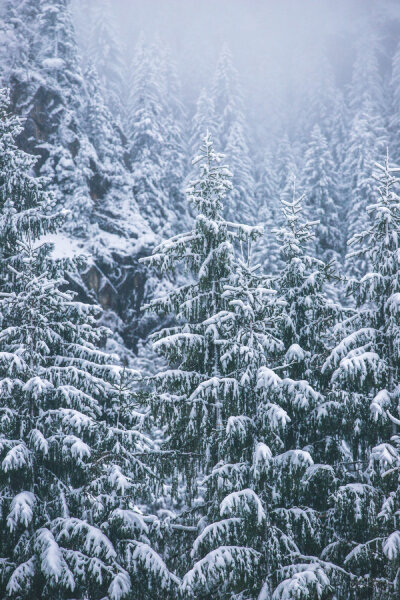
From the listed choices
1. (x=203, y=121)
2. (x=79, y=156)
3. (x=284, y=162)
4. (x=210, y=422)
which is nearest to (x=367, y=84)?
(x=284, y=162)

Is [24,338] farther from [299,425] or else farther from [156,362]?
[156,362]

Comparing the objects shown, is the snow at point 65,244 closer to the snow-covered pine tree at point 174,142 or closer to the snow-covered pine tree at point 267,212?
the snow-covered pine tree at point 174,142

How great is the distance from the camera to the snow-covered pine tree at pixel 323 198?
38.0m

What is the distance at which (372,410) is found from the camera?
8.95 m

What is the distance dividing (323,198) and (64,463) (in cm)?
3515

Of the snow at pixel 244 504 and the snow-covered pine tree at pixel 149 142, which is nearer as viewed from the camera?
the snow at pixel 244 504

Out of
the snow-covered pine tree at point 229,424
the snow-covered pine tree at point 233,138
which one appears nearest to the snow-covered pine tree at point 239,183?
the snow-covered pine tree at point 233,138

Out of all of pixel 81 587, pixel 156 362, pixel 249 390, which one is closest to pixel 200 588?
pixel 81 587

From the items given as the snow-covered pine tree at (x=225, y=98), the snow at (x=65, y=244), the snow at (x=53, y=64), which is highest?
the snow-covered pine tree at (x=225, y=98)

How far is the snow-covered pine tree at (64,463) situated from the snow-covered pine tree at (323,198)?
27785 millimetres

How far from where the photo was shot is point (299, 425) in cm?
1109

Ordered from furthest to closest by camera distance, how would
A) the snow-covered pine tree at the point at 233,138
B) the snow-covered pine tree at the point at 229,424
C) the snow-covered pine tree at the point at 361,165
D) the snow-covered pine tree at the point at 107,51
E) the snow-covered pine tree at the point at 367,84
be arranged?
the snow-covered pine tree at the point at 367,84
the snow-covered pine tree at the point at 107,51
the snow-covered pine tree at the point at 233,138
the snow-covered pine tree at the point at 361,165
the snow-covered pine tree at the point at 229,424

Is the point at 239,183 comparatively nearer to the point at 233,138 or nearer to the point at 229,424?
the point at 233,138

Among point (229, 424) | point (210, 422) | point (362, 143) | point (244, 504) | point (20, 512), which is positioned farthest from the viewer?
point (362, 143)
